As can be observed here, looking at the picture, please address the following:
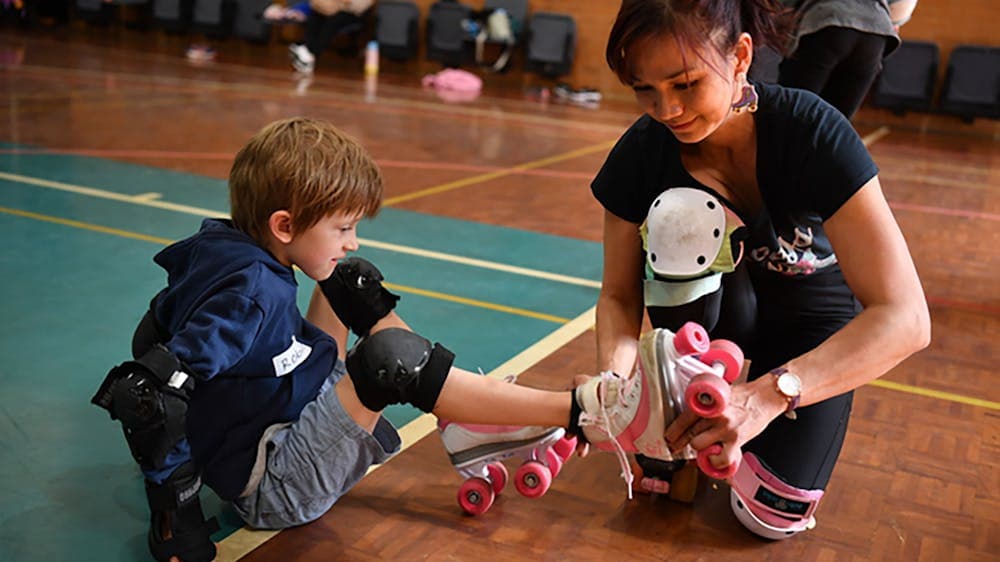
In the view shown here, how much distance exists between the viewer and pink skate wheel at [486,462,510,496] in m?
2.07

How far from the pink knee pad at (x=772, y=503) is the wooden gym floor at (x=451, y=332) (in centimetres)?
4

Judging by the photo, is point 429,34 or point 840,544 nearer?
Answer: point 840,544

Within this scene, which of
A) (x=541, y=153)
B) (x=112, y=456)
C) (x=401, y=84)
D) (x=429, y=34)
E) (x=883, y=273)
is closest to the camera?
(x=883, y=273)

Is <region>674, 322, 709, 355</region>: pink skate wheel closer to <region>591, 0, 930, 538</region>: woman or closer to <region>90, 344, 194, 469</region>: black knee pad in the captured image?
<region>591, 0, 930, 538</region>: woman

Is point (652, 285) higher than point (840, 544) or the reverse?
higher

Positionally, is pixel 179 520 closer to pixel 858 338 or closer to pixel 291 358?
pixel 291 358

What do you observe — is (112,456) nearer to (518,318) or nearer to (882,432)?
(518,318)

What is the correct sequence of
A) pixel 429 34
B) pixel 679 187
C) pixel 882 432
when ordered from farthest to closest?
pixel 429 34, pixel 882 432, pixel 679 187

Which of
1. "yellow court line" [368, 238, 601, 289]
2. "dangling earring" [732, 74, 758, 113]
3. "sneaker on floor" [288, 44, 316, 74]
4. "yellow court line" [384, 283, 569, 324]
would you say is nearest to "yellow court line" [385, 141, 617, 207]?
"yellow court line" [368, 238, 601, 289]

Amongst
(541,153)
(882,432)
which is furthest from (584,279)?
(541,153)

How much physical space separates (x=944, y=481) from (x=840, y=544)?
→ 44 centimetres

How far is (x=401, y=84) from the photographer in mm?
10578

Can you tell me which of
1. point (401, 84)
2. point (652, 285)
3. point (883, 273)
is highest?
point (883, 273)

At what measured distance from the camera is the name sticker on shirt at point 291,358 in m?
1.86
